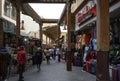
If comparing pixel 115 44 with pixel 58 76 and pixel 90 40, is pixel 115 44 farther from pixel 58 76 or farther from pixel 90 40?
pixel 90 40

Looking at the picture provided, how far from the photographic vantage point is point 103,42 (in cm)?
1332

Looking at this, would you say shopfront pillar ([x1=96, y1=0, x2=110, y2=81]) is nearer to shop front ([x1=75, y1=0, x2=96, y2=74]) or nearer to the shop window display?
the shop window display

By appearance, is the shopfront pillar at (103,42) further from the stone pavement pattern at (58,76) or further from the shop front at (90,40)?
the shop front at (90,40)

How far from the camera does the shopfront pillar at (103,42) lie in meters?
13.2

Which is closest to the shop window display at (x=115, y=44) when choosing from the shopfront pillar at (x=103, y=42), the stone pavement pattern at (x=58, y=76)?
the stone pavement pattern at (x=58, y=76)

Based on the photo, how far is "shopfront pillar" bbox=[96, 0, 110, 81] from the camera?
1316 cm

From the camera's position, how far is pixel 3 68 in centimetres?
1967

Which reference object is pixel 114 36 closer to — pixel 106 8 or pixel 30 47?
pixel 106 8

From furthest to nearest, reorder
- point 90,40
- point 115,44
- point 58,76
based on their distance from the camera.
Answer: point 90,40
point 58,76
point 115,44

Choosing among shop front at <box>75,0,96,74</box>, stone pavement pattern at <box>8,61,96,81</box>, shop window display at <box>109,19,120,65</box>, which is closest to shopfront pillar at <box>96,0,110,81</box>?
shop window display at <box>109,19,120,65</box>

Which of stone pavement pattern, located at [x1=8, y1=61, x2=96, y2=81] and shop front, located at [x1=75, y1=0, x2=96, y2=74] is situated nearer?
stone pavement pattern, located at [x1=8, y1=61, x2=96, y2=81]

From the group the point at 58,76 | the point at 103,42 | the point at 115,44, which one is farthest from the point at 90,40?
the point at 103,42

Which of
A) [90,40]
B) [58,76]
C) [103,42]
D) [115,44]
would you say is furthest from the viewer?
[90,40]

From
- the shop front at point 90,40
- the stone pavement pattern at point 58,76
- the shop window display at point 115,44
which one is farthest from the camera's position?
the shop front at point 90,40
